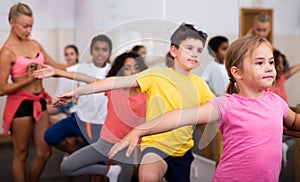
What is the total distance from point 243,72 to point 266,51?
0.36 feet

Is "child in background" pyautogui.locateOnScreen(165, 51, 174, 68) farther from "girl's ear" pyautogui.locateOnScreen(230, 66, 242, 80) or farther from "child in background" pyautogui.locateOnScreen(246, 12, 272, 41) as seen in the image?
"child in background" pyautogui.locateOnScreen(246, 12, 272, 41)

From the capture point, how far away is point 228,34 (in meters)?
3.64

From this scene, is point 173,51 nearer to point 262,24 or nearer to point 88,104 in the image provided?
point 88,104

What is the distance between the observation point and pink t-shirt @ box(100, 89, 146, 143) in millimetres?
2127

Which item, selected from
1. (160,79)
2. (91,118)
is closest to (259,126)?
(160,79)

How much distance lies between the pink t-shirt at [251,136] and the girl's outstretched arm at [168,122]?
0.04 metres

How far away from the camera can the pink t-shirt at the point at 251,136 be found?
1.63 metres

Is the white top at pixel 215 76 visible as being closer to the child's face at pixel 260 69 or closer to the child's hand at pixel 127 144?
the child's face at pixel 260 69

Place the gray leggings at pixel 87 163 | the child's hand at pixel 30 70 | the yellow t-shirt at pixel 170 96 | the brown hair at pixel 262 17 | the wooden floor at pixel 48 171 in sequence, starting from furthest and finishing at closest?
1. the brown hair at pixel 262 17
2. the wooden floor at pixel 48 171
3. the child's hand at pixel 30 70
4. the gray leggings at pixel 87 163
5. the yellow t-shirt at pixel 170 96

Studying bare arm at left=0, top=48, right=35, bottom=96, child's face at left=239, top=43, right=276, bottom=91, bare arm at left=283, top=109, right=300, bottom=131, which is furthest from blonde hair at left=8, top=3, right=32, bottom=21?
bare arm at left=283, top=109, right=300, bottom=131

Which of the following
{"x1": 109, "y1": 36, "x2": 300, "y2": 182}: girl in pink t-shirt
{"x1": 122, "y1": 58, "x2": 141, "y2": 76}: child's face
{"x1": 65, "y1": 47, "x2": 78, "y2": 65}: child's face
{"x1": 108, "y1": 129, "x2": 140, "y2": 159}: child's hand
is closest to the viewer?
{"x1": 108, "y1": 129, "x2": 140, "y2": 159}: child's hand

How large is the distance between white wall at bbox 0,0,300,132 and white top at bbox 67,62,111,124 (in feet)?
0.31

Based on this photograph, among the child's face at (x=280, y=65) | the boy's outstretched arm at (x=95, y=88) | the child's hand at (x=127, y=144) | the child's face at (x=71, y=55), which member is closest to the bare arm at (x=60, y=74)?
the boy's outstretched arm at (x=95, y=88)

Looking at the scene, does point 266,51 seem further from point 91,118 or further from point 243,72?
point 91,118
